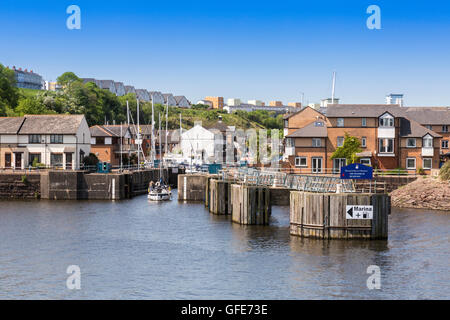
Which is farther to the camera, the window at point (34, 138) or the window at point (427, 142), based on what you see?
the window at point (34, 138)

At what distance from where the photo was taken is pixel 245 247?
46.4 meters

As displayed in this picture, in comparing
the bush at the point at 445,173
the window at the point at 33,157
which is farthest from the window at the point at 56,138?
the bush at the point at 445,173

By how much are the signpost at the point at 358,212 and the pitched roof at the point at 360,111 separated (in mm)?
45294

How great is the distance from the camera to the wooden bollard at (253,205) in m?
55.3

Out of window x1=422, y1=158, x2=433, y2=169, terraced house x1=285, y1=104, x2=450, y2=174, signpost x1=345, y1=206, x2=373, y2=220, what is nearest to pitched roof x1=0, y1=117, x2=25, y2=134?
terraced house x1=285, y1=104, x2=450, y2=174

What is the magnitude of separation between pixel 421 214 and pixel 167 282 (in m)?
40.3

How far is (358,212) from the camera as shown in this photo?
150 feet

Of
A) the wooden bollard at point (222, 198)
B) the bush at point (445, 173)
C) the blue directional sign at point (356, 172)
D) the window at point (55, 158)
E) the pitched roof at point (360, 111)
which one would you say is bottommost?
the wooden bollard at point (222, 198)

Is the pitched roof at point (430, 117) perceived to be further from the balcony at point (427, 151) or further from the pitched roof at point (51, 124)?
the pitched roof at point (51, 124)

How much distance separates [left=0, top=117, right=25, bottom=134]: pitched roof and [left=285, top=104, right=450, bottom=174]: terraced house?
138ft

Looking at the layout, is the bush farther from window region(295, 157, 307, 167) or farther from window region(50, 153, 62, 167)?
window region(50, 153, 62, 167)

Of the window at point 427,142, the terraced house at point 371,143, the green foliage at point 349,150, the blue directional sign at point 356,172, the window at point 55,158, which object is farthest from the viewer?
the window at point 55,158

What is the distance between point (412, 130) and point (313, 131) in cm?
1518
